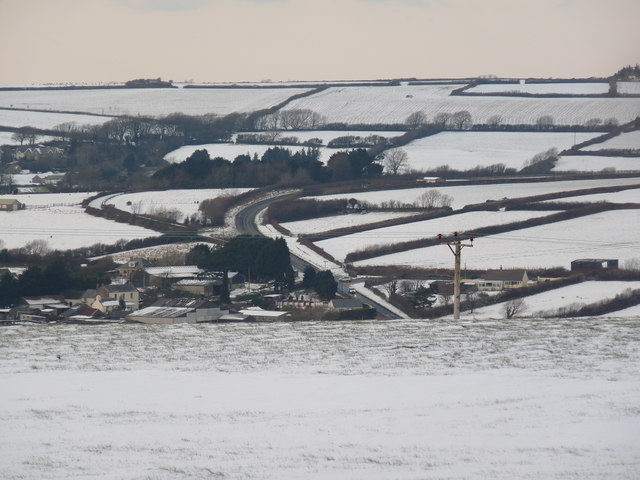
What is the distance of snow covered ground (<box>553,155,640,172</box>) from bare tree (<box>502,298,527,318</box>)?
42694mm

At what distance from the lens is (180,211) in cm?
6488

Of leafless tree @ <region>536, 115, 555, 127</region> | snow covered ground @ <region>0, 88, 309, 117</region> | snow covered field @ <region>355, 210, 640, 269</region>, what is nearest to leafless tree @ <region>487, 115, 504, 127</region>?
leafless tree @ <region>536, 115, 555, 127</region>

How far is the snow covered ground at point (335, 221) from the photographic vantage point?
59.6m

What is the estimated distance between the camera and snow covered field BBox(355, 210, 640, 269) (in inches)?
1842

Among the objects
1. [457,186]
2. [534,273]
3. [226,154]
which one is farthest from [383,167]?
[534,273]

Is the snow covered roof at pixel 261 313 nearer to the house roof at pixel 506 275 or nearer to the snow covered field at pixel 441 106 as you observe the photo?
the house roof at pixel 506 275

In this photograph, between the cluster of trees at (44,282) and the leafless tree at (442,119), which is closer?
the cluster of trees at (44,282)

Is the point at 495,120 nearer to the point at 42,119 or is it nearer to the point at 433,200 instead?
the point at 433,200

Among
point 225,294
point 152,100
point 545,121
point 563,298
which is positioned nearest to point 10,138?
point 152,100

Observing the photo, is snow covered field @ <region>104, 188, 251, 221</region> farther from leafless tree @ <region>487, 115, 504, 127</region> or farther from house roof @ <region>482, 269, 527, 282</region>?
leafless tree @ <region>487, 115, 504, 127</region>

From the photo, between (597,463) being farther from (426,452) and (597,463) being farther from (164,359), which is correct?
(164,359)

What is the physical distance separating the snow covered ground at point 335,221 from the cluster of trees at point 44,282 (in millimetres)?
17325

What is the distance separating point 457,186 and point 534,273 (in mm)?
29925

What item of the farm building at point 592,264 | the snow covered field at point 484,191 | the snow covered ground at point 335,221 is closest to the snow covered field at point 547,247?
the farm building at point 592,264
